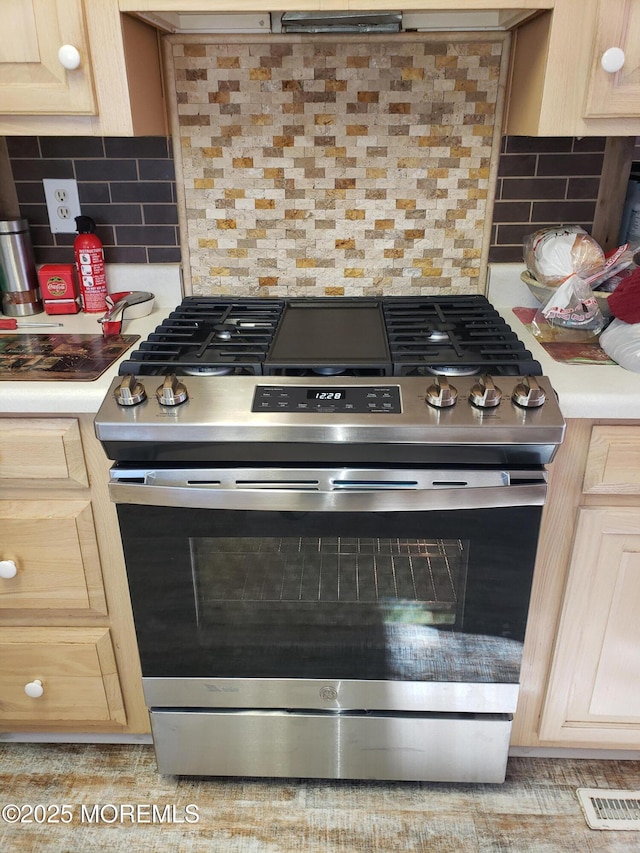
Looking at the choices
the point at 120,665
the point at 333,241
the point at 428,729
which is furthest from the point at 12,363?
the point at 428,729

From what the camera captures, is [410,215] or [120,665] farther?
[410,215]

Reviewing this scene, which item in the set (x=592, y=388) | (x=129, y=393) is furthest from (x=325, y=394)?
(x=592, y=388)

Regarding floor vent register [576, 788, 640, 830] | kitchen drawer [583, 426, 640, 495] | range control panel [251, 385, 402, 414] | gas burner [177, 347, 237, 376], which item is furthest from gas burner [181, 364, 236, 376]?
floor vent register [576, 788, 640, 830]

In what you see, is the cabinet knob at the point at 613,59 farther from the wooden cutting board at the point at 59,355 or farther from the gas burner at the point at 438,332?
the wooden cutting board at the point at 59,355

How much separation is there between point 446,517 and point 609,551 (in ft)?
1.21

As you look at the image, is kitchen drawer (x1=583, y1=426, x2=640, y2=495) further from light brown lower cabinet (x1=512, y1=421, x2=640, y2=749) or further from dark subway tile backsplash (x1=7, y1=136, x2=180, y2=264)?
dark subway tile backsplash (x1=7, y1=136, x2=180, y2=264)

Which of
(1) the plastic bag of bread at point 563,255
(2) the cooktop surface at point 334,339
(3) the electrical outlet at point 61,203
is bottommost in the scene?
(2) the cooktop surface at point 334,339

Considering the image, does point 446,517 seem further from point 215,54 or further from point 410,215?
point 215,54

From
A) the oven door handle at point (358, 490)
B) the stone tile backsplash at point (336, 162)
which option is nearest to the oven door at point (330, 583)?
the oven door handle at point (358, 490)

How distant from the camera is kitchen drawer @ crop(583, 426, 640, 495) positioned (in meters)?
1.23

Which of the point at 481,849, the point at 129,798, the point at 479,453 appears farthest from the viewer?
the point at 129,798

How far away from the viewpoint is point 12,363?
1.33 metres

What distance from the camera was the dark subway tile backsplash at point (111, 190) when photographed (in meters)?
1.61

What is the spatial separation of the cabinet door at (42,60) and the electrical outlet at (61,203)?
37cm
